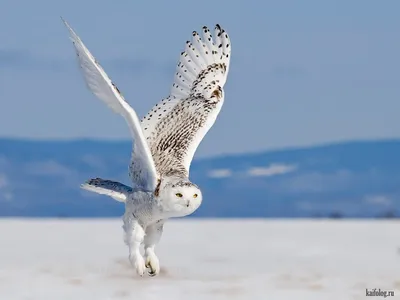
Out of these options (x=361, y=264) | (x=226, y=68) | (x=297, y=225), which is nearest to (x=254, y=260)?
(x=361, y=264)

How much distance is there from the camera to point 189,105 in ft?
45.0

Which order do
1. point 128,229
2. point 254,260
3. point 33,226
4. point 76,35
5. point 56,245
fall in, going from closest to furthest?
point 76,35, point 128,229, point 254,260, point 56,245, point 33,226

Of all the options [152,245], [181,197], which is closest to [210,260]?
[152,245]

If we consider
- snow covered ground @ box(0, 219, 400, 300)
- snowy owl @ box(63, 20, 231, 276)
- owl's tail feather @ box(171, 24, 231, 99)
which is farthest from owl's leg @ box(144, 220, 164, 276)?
owl's tail feather @ box(171, 24, 231, 99)

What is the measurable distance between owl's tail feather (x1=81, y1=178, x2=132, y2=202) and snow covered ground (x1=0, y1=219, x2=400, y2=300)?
857mm

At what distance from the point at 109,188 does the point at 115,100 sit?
4.31 ft

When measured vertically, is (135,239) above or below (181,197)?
below

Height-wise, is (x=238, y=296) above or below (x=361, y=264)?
below

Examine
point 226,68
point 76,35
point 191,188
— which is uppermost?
point 226,68

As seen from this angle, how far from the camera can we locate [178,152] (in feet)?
42.5

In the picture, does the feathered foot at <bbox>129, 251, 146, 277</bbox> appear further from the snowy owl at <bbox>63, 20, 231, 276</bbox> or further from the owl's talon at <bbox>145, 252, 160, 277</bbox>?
the owl's talon at <bbox>145, 252, 160, 277</bbox>

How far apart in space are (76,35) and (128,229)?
2.06 m

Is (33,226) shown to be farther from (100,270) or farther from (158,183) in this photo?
(158,183)

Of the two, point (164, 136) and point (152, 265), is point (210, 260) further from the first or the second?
point (164, 136)
